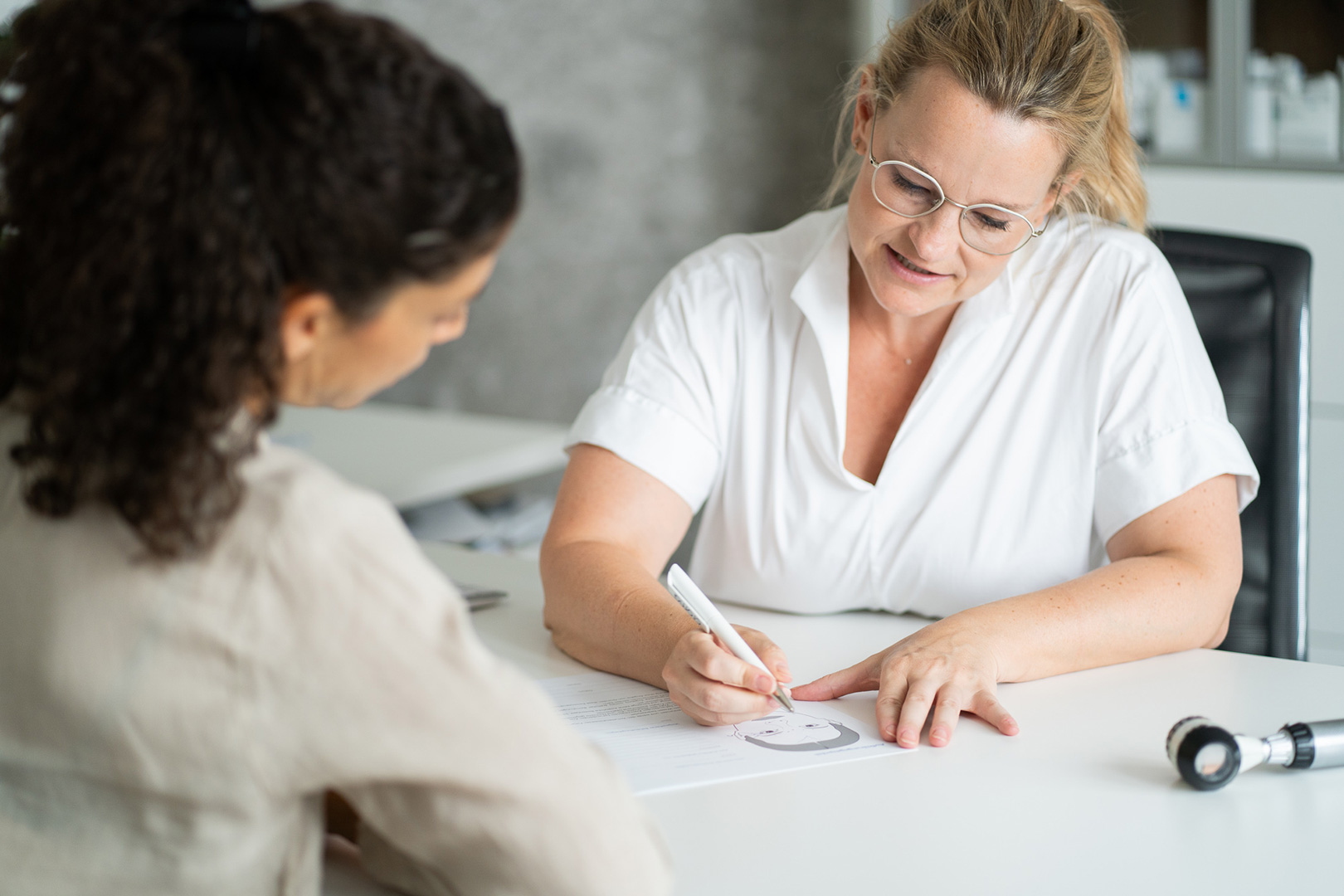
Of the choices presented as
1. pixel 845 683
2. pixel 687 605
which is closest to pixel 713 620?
pixel 687 605

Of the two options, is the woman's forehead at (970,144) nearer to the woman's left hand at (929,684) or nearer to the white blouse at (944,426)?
the white blouse at (944,426)

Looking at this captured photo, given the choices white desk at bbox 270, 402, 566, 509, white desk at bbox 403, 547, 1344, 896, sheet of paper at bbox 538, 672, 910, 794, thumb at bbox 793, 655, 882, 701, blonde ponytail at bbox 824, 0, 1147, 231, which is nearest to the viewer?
white desk at bbox 403, 547, 1344, 896

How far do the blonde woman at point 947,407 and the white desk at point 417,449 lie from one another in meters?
0.86

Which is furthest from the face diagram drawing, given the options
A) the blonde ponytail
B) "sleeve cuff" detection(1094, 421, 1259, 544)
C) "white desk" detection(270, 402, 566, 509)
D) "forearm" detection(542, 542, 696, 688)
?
"white desk" detection(270, 402, 566, 509)

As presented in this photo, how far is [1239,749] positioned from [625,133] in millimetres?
3210

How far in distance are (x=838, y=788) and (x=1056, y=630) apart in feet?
1.11

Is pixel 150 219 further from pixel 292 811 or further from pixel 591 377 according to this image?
pixel 591 377

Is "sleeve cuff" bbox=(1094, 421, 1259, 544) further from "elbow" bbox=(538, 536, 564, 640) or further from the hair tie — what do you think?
the hair tie

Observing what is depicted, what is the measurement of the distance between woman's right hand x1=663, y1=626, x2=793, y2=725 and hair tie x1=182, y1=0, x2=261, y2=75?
0.63 m

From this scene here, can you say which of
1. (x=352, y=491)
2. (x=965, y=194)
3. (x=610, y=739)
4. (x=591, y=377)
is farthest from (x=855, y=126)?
(x=591, y=377)

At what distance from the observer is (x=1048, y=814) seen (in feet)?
2.98

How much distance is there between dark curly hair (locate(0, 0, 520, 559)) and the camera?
0.59m

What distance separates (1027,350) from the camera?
145 centimetres

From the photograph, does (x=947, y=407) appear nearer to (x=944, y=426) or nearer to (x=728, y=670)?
(x=944, y=426)
